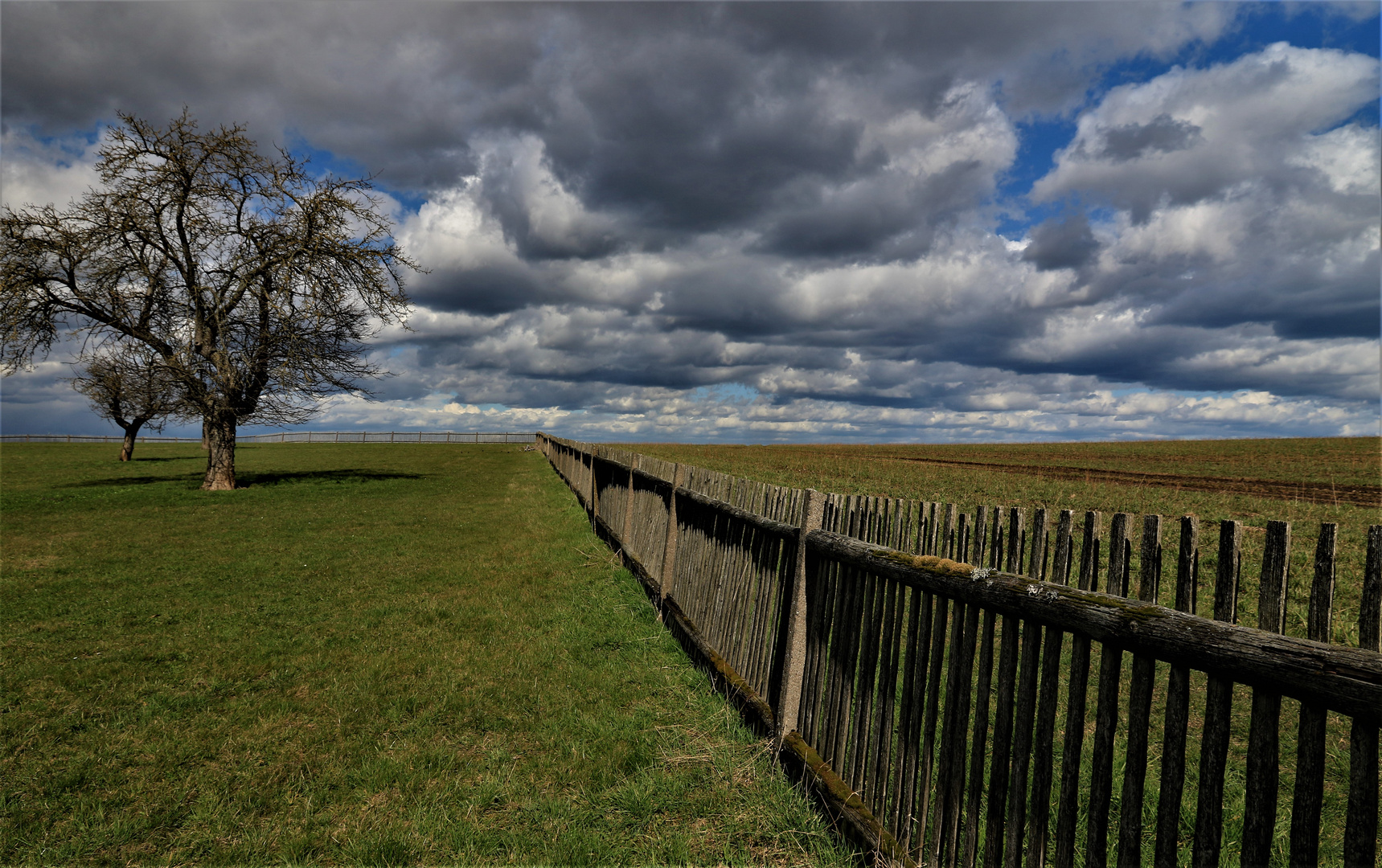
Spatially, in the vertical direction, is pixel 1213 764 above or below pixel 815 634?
above

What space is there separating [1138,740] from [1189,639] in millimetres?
387

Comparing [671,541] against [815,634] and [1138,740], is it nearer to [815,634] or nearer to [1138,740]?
[815,634]

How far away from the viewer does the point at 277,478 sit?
2533 centimetres

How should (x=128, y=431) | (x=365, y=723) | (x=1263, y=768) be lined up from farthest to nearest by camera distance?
(x=128, y=431) < (x=365, y=723) < (x=1263, y=768)

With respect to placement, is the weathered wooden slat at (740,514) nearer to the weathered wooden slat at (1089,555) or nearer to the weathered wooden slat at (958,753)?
the weathered wooden slat at (958,753)

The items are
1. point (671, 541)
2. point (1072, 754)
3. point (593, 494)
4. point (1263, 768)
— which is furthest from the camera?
point (593, 494)

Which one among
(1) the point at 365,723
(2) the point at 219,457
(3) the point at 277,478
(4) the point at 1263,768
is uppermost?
(4) the point at 1263,768

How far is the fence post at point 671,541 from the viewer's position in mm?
6766

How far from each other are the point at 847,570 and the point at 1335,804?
3164 mm

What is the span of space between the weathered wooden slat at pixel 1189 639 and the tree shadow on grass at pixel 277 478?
80.7 feet

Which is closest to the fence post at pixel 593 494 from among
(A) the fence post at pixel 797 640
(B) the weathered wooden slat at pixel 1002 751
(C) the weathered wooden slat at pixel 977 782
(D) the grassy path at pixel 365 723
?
(D) the grassy path at pixel 365 723

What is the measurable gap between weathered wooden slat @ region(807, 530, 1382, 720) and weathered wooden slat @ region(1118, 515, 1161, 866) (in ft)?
0.27

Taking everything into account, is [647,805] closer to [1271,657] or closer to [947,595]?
[947,595]

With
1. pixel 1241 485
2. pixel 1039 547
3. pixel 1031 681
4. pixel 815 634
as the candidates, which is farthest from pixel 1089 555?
pixel 1241 485
